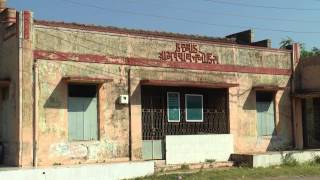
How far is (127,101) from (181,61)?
2863mm

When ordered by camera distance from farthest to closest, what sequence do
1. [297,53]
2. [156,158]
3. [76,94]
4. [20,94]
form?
1. [297,53]
2. [156,158]
3. [76,94]
4. [20,94]

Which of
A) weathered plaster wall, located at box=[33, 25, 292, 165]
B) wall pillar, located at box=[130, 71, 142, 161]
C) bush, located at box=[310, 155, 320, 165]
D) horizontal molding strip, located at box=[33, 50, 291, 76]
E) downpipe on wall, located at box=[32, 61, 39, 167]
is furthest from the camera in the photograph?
bush, located at box=[310, 155, 320, 165]

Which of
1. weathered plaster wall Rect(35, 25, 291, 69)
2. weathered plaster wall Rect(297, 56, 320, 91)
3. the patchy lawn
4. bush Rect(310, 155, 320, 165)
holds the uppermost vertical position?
weathered plaster wall Rect(35, 25, 291, 69)

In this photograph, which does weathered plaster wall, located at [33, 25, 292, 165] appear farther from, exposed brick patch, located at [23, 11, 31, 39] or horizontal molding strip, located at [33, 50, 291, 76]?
exposed brick patch, located at [23, 11, 31, 39]

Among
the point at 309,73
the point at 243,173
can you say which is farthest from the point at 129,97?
the point at 309,73

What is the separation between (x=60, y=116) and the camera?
54.3 feet

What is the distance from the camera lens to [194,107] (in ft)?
65.1

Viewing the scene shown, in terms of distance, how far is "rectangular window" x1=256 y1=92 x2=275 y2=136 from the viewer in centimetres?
2159

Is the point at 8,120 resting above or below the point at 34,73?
below

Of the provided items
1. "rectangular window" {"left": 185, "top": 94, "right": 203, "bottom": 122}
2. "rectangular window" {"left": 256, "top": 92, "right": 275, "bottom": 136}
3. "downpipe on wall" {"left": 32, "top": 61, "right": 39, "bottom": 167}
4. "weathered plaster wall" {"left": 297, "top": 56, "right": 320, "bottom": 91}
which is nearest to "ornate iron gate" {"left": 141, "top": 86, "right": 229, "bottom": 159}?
"rectangular window" {"left": 185, "top": 94, "right": 203, "bottom": 122}

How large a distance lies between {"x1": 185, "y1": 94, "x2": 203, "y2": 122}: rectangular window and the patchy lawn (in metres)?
2.39

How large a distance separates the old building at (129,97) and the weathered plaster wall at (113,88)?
0.11ft

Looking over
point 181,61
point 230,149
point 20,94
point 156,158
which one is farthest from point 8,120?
point 230,149

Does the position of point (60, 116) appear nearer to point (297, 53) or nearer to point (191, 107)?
point (191, 107)
